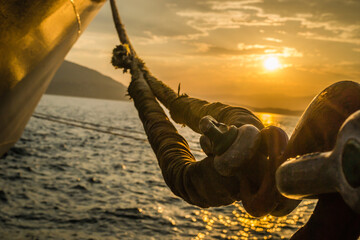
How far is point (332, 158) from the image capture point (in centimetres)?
66

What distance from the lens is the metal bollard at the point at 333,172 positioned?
61 cm

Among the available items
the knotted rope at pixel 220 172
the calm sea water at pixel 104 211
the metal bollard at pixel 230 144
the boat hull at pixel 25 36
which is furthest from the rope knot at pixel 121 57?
→ the calm sea water at pixel 104 211

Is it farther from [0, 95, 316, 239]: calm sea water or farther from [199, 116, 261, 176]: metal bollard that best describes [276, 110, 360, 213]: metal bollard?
[0, 95, 316, 239]: calm sea water

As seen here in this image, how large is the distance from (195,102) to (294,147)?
111 centimetres

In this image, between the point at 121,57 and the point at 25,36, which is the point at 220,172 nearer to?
the point at 121,57

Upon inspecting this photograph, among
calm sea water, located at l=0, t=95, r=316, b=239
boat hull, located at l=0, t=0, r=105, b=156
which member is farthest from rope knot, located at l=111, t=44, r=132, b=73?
calm sea water, located at l=0, t=95, r=316, b=239

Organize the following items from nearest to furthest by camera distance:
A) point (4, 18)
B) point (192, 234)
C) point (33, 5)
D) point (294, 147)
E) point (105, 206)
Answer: point (294, 147) < point (4, 18) < point (33, 5) < point (192, 234) < point (105, 206)

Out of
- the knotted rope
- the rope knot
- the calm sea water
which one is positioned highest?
the rope knot

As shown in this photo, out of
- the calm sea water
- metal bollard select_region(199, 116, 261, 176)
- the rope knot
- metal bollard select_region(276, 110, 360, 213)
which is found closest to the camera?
metal bollard select_region(276, 110, 360, 213)

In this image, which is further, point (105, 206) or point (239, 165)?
point (105, 206)

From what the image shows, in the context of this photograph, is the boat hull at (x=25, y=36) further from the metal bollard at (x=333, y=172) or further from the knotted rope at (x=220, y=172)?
the metal bollard at (x=333, y=172)

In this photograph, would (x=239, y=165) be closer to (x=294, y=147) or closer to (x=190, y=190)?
(x=294, y=147)

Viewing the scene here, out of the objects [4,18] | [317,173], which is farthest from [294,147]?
[4,18]

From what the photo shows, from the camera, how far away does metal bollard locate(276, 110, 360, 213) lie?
614 mm
